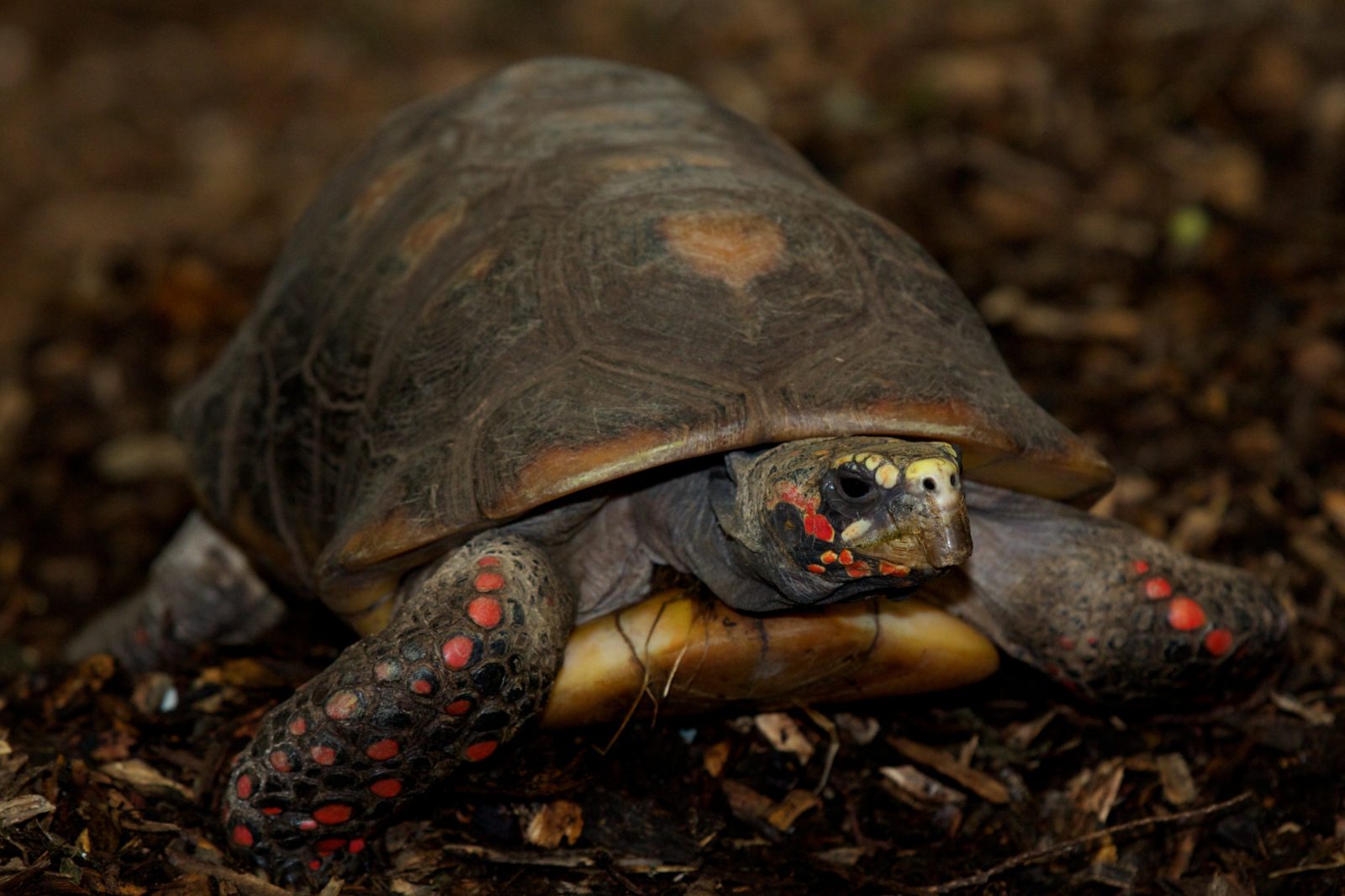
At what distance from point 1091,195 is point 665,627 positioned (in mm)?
4289

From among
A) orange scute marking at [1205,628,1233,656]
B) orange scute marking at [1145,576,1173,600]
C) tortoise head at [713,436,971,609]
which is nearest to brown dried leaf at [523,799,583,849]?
tortoise head at [713,436,971,609]

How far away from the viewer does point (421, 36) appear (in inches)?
409

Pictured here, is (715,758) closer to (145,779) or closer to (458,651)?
(458,651)

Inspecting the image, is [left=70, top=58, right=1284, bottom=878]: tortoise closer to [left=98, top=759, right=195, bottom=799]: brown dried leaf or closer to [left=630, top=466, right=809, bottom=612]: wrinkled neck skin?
[left=630, top=466, right=809, bottom=612]: wrinkled neck skin

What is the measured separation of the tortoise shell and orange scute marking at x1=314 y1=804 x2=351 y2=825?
544 millimetres

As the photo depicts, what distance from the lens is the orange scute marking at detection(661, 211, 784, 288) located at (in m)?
3.17

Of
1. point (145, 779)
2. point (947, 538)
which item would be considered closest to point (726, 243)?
point (947, 538)

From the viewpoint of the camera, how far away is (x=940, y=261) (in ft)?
20.0

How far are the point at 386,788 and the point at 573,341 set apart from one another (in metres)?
1.08

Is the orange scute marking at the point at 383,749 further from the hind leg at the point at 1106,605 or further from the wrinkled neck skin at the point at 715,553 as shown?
the hind leg at the point at 1106,605

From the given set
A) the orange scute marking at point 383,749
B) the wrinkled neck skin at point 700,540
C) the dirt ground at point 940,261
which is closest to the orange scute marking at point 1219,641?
the dirt ground at point 940,261

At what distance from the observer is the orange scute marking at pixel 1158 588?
3320mm

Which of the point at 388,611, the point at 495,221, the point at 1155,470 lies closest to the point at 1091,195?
the point at 1155,470

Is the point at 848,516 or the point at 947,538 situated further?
→ the point at 848,516
